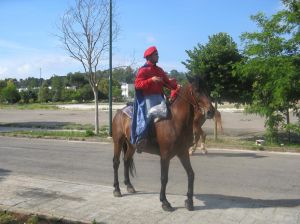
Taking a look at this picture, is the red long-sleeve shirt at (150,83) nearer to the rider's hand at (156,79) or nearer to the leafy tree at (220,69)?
the rider's hand at (156,79)

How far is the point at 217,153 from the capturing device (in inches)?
585

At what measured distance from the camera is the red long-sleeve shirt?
6776 mm

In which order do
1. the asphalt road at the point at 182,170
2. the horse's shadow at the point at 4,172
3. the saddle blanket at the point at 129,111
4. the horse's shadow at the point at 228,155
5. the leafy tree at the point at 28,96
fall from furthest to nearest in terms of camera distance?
the leafy tree at the point at 28,96 < the horse's shadow at the point at 228,155 < the horse's shadow at the point at 4,172 < the asphalt road at the point at 182,170 < the saddle blanket at the point at 129,111

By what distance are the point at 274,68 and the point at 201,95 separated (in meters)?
9.90

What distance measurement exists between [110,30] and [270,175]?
11562mm

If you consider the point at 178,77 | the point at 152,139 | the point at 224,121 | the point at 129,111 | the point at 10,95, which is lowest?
the point at 224,121

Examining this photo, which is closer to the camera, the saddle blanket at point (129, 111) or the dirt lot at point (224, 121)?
the saddle blanket at point (129, 111)

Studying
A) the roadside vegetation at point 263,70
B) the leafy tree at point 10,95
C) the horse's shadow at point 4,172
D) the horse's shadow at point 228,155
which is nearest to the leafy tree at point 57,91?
the leafy tree at point 10,95

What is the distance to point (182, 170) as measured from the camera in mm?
11039

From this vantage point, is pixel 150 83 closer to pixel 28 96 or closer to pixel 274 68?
pixel 274 68

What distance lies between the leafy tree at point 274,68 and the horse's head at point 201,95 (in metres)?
9.48

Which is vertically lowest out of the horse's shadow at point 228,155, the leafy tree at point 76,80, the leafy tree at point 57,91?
the horse's shadow at point 228,155

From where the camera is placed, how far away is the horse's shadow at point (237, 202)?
6980 mm

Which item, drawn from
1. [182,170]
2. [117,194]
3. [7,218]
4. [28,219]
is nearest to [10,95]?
[182,170]
